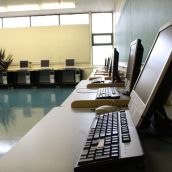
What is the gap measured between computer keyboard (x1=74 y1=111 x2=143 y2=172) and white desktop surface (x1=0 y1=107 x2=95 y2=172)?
52 mm

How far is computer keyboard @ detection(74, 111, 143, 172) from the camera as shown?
67 cm

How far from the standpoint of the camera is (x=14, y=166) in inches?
29.2

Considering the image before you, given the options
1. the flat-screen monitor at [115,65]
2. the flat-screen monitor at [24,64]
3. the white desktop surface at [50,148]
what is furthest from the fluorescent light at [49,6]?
the white desktop surface at [50,148]

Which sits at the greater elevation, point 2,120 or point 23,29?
point 23,29

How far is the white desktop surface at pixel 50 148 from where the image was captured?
737 mm

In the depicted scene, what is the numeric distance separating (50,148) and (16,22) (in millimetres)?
10777

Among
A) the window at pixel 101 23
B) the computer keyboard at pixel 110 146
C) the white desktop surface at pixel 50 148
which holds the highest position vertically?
the window at pixel 101 23

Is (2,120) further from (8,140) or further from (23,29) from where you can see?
(23,29)

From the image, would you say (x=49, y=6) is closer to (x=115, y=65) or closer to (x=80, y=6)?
(x=80, y=6)

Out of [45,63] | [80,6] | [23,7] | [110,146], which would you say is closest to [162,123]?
[110,146]

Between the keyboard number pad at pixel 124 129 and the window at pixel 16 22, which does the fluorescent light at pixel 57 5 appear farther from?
the keyboard number pad at pixel 124 129

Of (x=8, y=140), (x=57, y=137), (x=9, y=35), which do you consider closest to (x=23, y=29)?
(x=9, y=35)

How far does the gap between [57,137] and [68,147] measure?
0.14 m

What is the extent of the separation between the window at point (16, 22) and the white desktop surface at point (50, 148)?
33.2ft
